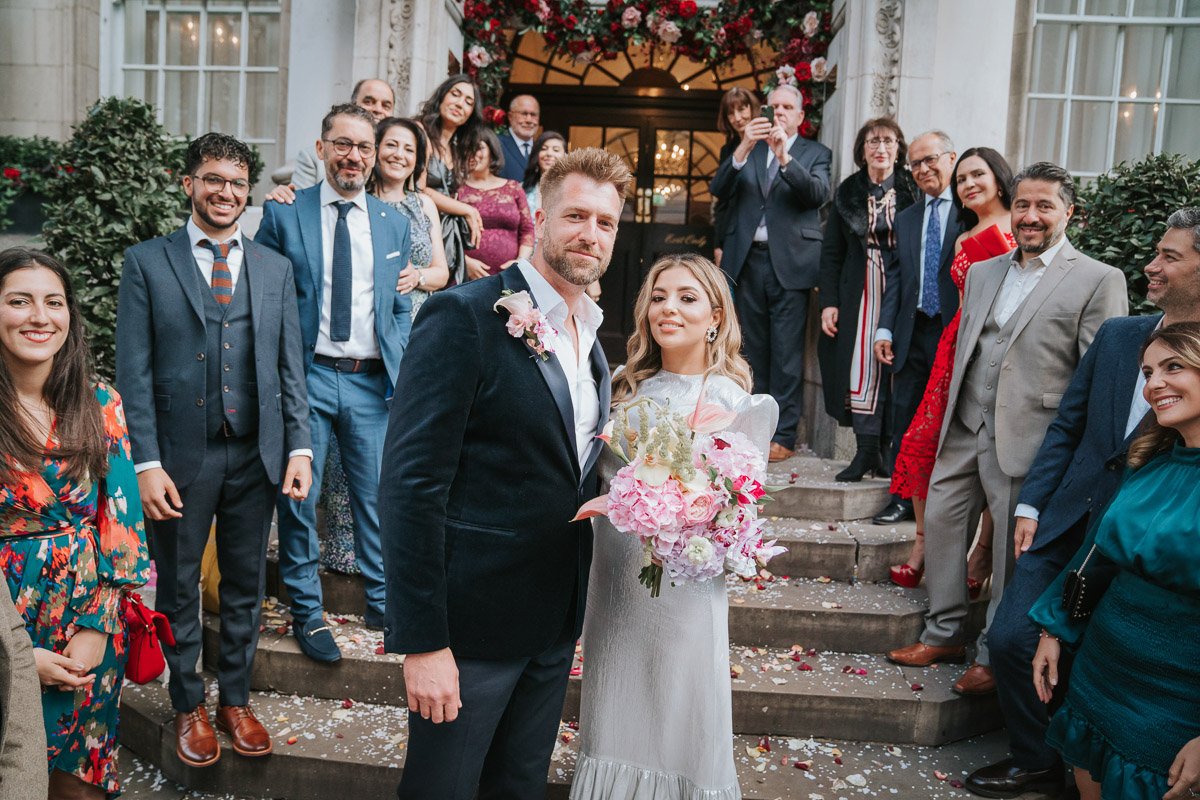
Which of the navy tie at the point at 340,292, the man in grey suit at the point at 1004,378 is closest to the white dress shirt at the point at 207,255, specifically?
the navy tie at the point at 340,292

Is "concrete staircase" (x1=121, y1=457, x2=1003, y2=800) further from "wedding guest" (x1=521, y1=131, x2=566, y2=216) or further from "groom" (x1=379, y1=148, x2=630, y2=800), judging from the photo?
"wedding guest" (x1=521, y1=131, x2=566, y2=216)

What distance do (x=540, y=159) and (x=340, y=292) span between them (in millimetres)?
2604

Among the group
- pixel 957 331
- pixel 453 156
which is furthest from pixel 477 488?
pixel 453 156

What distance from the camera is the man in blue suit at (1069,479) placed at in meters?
3.02

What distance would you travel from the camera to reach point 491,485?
7.08ft

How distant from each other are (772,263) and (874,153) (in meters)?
0.97

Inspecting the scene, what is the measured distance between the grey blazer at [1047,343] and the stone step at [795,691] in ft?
3.37

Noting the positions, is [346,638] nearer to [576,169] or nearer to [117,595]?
[117,595]

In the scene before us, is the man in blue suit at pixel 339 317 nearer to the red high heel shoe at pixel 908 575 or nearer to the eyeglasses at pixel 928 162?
the red high heel shoe at pixel 908 575

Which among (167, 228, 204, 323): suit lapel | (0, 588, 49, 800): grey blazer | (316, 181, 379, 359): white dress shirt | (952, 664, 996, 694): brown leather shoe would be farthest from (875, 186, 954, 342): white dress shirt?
(0, 588, 49, 800): grey blazer

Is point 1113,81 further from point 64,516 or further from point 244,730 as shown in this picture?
point 64,516

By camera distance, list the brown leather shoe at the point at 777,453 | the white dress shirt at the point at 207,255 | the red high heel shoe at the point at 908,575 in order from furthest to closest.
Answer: the brown leather shoe at the point at 777,453, the red high heel shoe at the point at 908,575, the white dress shirt at the point at 207,255

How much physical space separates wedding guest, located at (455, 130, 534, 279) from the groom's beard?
3142mm

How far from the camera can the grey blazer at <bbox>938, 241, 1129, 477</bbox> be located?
359cm
